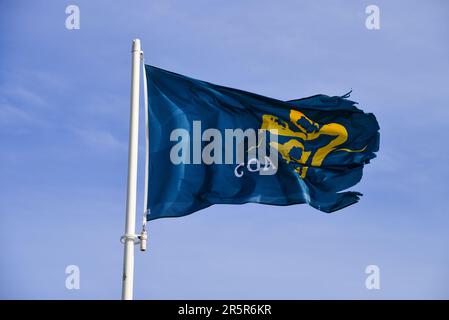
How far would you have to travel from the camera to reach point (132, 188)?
24719 millimetres

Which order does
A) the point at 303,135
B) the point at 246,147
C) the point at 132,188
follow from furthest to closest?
the point at 303,135 → the point at 246,147 → the point at 132,188

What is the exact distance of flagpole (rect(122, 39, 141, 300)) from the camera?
79.7 feet

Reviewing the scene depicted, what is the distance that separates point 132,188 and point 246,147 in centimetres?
341

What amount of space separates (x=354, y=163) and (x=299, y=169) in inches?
50.3

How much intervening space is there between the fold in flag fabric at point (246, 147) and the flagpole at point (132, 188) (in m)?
1.00

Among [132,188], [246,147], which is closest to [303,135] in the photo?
[246,147]

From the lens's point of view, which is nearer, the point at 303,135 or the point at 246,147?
the point at 246,147

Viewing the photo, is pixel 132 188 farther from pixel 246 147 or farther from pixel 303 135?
pixel 303 135

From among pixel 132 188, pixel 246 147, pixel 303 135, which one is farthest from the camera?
pixel 303 135

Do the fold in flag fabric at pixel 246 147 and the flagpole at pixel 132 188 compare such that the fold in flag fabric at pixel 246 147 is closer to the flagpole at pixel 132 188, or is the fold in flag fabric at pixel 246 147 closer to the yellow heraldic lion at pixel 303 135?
the yellow heraldic lion at pixel 303 135
